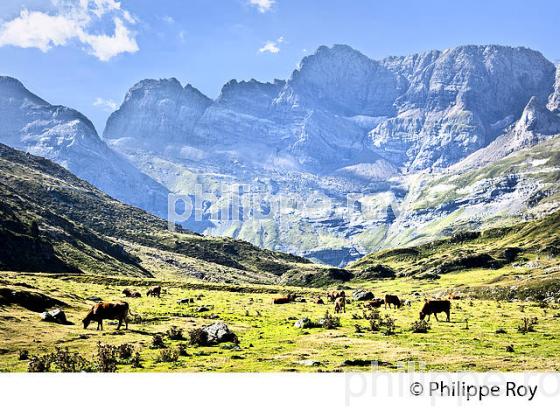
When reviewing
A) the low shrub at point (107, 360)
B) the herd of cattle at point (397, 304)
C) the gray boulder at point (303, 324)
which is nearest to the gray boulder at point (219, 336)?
the low shrub at point (107, 360)

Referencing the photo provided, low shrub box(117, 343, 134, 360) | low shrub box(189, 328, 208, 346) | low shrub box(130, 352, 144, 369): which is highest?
low shrub box(189, 328, 208, 346)

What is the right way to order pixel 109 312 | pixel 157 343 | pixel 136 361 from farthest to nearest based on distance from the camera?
pixel 109 312, pixel 157 343, pixel 136 361

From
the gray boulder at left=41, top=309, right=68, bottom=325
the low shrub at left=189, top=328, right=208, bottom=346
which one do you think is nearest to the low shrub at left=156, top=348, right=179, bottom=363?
the low shrub at left=189, top=328, right=208, bottom=346

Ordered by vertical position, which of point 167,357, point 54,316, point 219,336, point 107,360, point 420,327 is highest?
point 54,316

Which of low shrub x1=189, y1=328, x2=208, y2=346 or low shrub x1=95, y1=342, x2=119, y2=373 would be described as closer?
low shrub x1=95, y1=342, x2=119, y2=373

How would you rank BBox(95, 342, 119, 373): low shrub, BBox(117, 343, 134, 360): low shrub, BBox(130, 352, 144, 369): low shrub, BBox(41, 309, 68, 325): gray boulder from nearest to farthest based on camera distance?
1. BBox(95, 342, 119, 373): low shrub
2. BBox(130, 352, 144, 369): low shrub
3. BBox(117, 343, 134, 360): low shrub
4. BBox(41, 309, 68, 325): gray boulder

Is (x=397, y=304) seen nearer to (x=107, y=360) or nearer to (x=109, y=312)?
(x=109, y=312)

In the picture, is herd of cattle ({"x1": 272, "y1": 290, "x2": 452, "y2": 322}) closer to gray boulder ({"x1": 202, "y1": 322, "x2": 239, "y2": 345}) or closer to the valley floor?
the valley floor

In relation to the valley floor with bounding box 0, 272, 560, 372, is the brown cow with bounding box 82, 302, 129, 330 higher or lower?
higher

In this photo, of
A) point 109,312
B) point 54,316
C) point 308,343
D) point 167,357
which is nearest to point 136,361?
point 167,357

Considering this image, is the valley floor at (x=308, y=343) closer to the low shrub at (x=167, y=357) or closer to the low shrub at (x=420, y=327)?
the low shrub at (x=167, y=357)

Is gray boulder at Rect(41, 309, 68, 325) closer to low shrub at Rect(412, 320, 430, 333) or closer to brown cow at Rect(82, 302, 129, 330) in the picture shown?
brown cow at Rect(82, 302, 129, 330)

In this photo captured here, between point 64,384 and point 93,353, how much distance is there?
7.31 meters

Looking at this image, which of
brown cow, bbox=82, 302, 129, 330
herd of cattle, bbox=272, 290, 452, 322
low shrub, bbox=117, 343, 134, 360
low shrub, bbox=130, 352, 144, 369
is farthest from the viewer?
herd of cattle, bbox=272, 290, 452, 322
